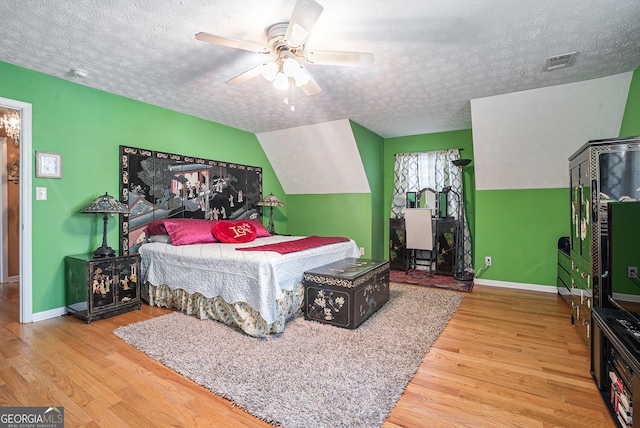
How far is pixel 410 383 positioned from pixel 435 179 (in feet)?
13.2

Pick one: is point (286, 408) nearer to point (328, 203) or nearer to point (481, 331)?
point (481, 331)

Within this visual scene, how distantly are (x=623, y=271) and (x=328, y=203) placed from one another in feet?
13.6

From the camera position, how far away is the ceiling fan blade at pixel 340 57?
6.89ft

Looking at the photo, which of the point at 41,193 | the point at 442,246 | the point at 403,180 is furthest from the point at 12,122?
the point at 442,246

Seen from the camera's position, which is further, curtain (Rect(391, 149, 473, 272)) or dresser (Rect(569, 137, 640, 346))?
curtain (Rect(391, 149, 473, 272))

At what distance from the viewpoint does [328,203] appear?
18.3 feet

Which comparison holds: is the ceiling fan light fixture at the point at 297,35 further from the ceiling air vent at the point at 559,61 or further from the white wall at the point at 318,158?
the white wall at the point at 318,158

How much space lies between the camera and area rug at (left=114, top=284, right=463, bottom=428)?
1647 mm

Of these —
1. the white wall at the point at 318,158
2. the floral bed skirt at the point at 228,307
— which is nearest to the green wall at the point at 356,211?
the white wall at the point at 318,158

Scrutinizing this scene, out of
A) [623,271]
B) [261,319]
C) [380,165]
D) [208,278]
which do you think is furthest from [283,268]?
[380,165]

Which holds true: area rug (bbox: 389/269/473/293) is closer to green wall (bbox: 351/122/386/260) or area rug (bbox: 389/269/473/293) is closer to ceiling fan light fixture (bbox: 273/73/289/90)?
green wall (bbox: 351/122/386/260)

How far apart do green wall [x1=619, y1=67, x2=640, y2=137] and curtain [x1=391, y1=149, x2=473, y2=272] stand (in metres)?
2.04

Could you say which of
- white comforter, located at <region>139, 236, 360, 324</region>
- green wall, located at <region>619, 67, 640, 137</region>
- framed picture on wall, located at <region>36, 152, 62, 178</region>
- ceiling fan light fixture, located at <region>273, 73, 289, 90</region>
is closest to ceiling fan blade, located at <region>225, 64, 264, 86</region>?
ceiling fan light fixture, located at <region>273, 73, 289, 90</region>

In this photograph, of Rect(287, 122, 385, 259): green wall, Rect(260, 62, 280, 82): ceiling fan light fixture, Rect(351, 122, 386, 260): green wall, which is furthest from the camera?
Rect(287, 122, 385, 259): green wall
